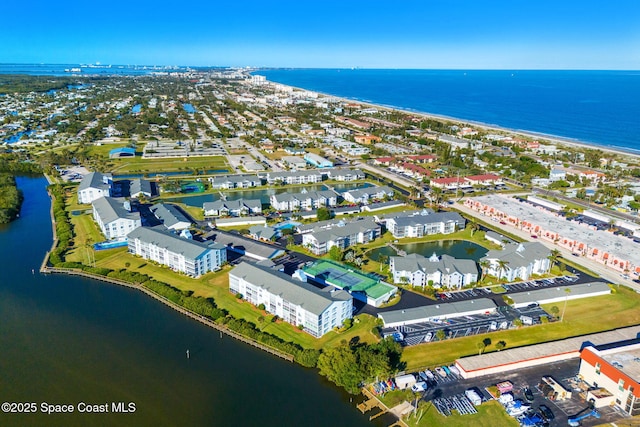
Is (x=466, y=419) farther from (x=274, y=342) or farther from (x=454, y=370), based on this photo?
(x=274, y=342)

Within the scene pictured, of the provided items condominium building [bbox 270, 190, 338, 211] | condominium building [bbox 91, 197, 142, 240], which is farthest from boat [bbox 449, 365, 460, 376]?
condominium building [bbox 91, 197, 142, 240]

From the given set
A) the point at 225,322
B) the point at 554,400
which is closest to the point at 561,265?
the point at 554,400

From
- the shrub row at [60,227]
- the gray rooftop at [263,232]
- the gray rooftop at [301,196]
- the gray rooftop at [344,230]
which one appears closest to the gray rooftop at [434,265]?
the gray rooftop at [344,230]

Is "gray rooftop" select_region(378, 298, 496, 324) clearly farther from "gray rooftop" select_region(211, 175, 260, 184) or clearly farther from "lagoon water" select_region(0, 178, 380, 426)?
"gray rooftop" select_region(211, 175, 260, 184)

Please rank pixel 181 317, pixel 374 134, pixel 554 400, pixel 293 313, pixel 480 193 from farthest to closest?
1. pixel 374 134
2. pixel 480 193
3. pixel 181 317
4. pixel 293 313
5. pixel 554 400

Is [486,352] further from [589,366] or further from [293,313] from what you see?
[293,313]

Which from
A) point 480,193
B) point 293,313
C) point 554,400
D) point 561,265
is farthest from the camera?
point 480,193

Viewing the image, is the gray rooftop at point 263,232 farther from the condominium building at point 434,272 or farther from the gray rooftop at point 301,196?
the condominium building at point 434,272
